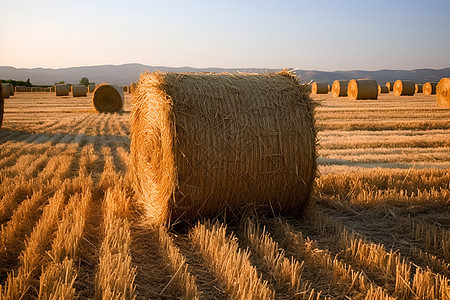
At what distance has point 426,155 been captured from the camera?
26.1 ft

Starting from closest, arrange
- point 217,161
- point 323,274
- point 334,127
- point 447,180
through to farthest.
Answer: point 323,274 < point 217,161 < point 447,180 < point 334,127

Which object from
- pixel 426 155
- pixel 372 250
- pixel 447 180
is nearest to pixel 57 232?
pixel 372 250

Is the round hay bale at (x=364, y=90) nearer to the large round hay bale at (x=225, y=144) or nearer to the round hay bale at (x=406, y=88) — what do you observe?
the round hay bale at (x=406, y=88)

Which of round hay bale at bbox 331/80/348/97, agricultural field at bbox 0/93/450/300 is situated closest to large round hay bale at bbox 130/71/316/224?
agricultural field at bbox 0/93/450/300

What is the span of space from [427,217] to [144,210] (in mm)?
3295

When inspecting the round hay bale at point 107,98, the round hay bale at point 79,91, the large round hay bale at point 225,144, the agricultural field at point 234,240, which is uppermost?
the round hay bale at point 79,91

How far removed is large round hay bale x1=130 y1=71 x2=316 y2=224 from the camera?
422cm

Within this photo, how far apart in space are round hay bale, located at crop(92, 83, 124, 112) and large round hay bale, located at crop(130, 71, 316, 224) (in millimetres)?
15172

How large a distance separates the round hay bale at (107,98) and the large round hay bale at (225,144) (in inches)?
597

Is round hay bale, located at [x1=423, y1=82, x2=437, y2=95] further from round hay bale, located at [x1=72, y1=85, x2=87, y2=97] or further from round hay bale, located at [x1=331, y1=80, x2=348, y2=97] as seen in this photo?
round hay bale, located at [x1=72, y1=85, x2=87, y2=97]

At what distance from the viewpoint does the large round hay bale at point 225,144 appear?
422cm

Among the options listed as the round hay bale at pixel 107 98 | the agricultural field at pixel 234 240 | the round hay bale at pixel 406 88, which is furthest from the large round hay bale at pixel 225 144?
the round hay bale at pixel 406 88

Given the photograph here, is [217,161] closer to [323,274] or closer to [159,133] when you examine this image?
[159,133]

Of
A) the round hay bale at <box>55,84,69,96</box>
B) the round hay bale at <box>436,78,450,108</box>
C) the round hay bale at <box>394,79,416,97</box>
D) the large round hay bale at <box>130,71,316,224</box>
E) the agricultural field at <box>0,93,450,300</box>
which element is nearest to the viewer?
the agricultural field at <box>0,93,450,300</box>
